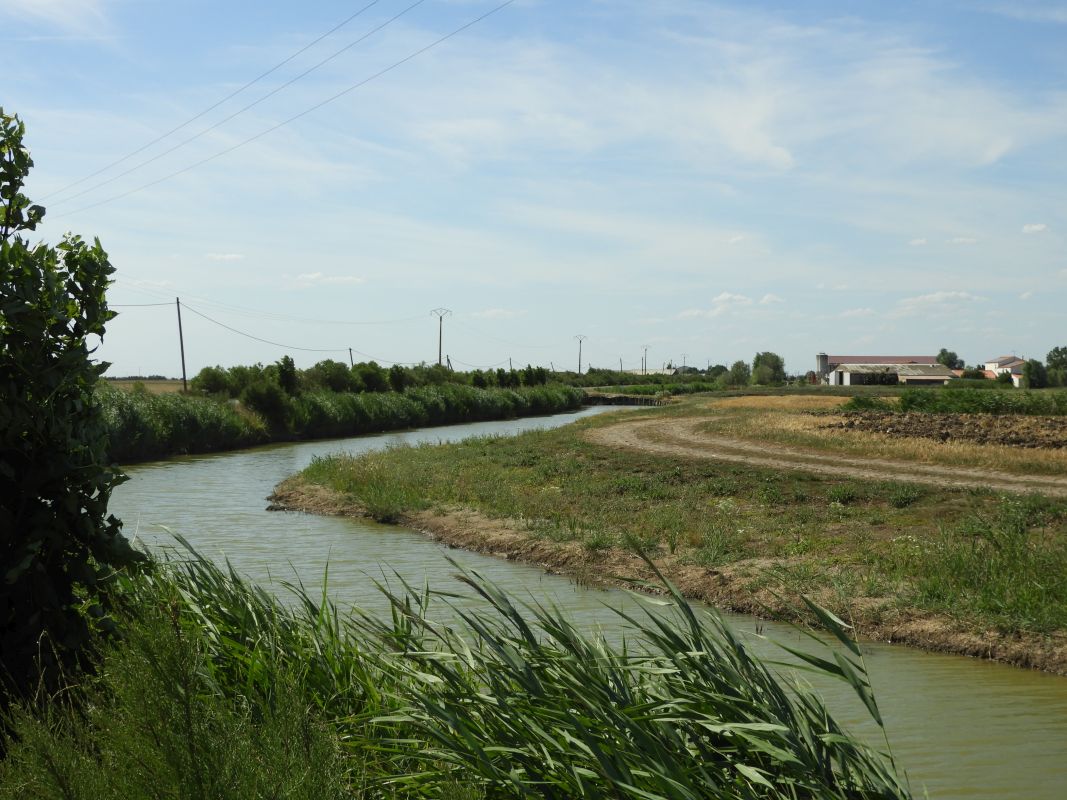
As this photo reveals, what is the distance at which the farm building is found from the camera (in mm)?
105500

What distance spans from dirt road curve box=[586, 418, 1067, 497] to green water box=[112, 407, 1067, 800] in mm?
7690

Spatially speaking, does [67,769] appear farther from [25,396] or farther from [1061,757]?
[1061,757]

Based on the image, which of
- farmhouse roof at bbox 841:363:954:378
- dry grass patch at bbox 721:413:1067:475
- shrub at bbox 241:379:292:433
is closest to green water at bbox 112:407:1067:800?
dry grass patch at bbox 721:413:1067:475

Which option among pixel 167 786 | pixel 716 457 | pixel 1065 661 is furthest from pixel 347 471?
pixel 167 786

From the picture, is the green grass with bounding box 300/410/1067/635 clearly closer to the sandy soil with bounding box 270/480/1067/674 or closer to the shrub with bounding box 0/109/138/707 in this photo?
the sandy soil with bounding box 270/480/1067/674

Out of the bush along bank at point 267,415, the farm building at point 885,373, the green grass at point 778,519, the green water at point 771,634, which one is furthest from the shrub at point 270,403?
the farm building at point 885,373

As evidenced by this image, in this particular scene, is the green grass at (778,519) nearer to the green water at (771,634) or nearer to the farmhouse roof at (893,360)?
the green water at (771,634)

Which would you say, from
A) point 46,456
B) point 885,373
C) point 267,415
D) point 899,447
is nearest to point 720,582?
point 46,456

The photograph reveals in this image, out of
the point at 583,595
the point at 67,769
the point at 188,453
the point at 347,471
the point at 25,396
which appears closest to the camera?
the point at 67,769

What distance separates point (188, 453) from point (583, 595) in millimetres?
28718

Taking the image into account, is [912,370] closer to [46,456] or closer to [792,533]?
[792,533]

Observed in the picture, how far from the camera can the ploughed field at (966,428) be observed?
990 inches

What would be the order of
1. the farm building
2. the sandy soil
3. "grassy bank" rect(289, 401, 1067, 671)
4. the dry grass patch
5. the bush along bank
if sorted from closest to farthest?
the sandy soil → "grassy bank" rect(289, 401, 1067, 671) → the dry grass patch → the bush along bank → the farm building

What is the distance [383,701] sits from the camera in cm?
515
